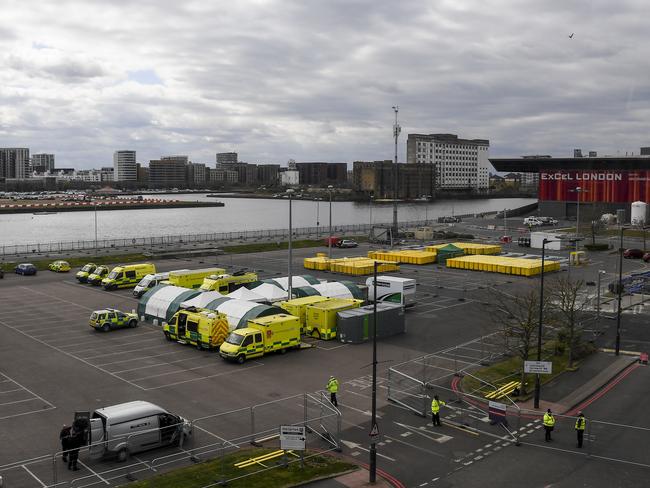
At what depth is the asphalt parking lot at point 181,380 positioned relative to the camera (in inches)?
774

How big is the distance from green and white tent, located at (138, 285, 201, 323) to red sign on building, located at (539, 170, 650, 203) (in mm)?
87631

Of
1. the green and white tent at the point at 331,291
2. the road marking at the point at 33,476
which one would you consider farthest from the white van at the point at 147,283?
the road marking at the point at 33,476

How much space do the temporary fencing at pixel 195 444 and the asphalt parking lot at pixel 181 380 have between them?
66 millimetres

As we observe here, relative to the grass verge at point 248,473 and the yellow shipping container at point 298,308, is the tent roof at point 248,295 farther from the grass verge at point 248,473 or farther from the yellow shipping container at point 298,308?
the grass verge at point 248,473

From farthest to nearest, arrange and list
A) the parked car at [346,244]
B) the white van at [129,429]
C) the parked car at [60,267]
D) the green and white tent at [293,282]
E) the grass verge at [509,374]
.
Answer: the parked car at [346,244]
the parked car at [60,267]
the green and white tent at [293,282]
the grass verge at [509,374]
the white van at [129,429]

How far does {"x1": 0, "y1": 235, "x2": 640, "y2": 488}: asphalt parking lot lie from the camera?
19.7m

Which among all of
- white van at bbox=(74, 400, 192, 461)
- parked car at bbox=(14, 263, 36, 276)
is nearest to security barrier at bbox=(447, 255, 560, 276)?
parked car at bbox=(14, 263, 36, 276)

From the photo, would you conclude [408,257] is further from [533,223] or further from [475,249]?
[533,223]

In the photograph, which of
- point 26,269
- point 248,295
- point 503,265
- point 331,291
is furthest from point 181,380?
point 503,265

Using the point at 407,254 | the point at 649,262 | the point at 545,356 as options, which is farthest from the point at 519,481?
the point at 649,262

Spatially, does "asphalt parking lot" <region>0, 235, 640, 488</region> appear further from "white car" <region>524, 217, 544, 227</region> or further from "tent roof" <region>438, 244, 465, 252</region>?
"white car" <region>524, 217, 544, 227</region>

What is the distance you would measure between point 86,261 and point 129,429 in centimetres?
4913

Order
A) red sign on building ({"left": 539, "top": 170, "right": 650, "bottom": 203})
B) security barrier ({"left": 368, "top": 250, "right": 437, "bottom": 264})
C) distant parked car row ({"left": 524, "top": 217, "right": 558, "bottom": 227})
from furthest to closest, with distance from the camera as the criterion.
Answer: red sign on building ({"left": 539, "top": 170, "right": 650, "bottom": 203})
distant parked car row ({"left": 524, "top": 217, "right": 558, "bottom": 227})
security barrier ({"left": 368, "top": 250, "right": 437, "bottom": 264})

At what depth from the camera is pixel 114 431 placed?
63.3ft
